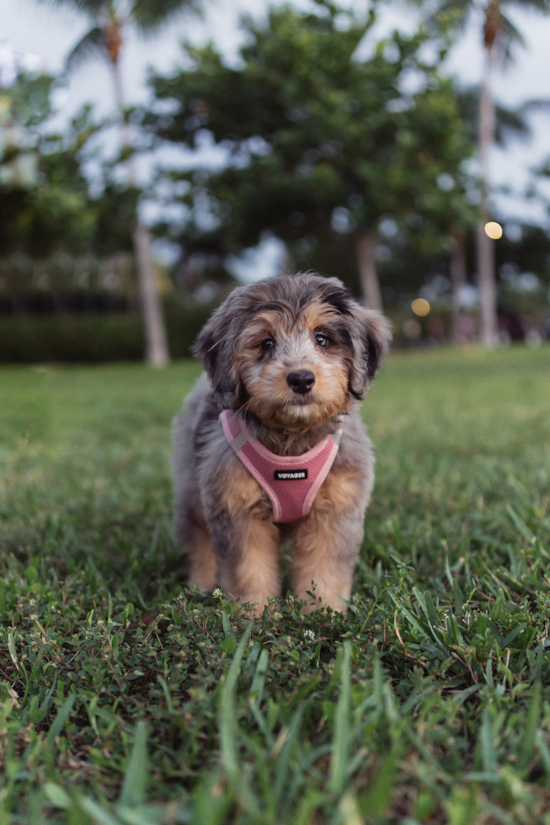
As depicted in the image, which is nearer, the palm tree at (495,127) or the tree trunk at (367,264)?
the tree trunk at (367,264)

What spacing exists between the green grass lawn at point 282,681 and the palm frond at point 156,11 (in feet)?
73.9

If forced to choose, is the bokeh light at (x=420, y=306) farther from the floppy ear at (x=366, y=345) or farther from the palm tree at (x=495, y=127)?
the floppy ear at (x=366, y=345)

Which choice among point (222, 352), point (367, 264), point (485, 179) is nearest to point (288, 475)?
point (222, 352)

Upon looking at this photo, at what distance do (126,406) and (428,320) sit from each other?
121 feet

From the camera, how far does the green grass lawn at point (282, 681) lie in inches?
58.7

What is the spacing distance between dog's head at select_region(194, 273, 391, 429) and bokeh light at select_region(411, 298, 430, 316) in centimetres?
4514

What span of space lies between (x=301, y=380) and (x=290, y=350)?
8.1 inches

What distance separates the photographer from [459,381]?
13.2 meters

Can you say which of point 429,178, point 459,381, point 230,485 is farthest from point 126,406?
point 429,178

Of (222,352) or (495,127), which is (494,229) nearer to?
(222,352)

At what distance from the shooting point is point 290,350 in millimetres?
2551

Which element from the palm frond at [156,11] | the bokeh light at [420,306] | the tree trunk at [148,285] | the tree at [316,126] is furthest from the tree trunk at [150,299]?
the bokeh light at [420,306]

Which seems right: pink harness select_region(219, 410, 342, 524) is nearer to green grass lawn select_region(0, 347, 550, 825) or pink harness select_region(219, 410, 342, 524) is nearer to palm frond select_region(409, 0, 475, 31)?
green grass lawn select_region(0, 347, 550, 825)

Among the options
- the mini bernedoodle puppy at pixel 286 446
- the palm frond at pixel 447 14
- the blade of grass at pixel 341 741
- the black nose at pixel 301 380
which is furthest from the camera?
the palm frond at pixel 447 14
